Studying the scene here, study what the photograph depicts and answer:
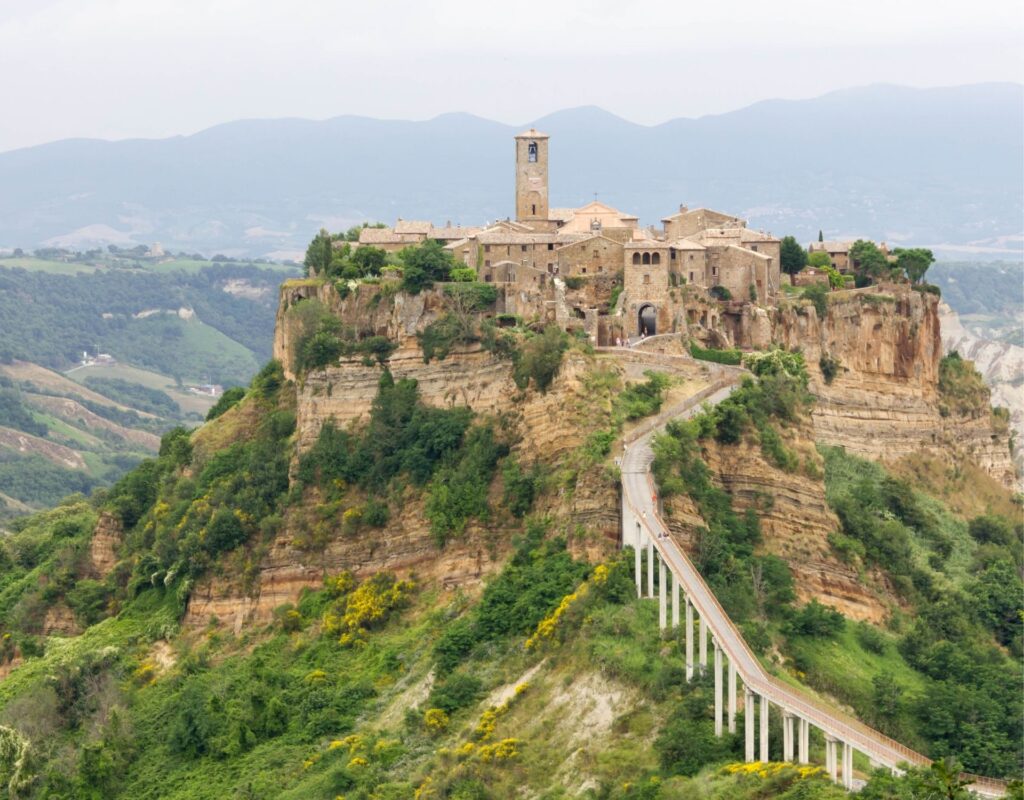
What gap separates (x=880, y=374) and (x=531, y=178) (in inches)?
551

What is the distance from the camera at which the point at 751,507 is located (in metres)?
60.1

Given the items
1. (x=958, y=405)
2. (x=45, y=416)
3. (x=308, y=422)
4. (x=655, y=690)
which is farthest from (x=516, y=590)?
(x=45, y=416)

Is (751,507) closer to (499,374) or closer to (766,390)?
(766,390)

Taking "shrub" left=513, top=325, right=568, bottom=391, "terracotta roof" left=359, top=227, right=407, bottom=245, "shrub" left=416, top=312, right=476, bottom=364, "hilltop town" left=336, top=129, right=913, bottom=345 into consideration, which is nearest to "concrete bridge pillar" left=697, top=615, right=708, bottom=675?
"shrub" left=513, top=325, right=568, bottom=391

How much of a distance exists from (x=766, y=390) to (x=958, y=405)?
1555 centimetres

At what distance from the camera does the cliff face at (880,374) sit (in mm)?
71625

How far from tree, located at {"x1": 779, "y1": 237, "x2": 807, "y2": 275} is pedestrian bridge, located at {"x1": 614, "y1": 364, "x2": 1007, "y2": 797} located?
18115 millimetres

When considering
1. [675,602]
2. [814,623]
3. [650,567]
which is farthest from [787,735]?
[814,623]

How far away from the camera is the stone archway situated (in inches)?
2704

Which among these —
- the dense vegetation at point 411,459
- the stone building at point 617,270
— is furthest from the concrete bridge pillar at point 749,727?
the stone building at point 617,270

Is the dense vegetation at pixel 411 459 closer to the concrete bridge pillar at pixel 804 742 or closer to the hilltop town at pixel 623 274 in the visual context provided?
the hilltop town at pixel 623 274

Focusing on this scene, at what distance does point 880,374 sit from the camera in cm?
7381

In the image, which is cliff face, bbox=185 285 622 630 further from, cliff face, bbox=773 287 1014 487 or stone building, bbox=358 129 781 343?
cliff face, bbox=773 287 1014 487

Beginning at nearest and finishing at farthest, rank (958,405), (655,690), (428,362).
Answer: (655,690) < (428,362) < (958,405)
